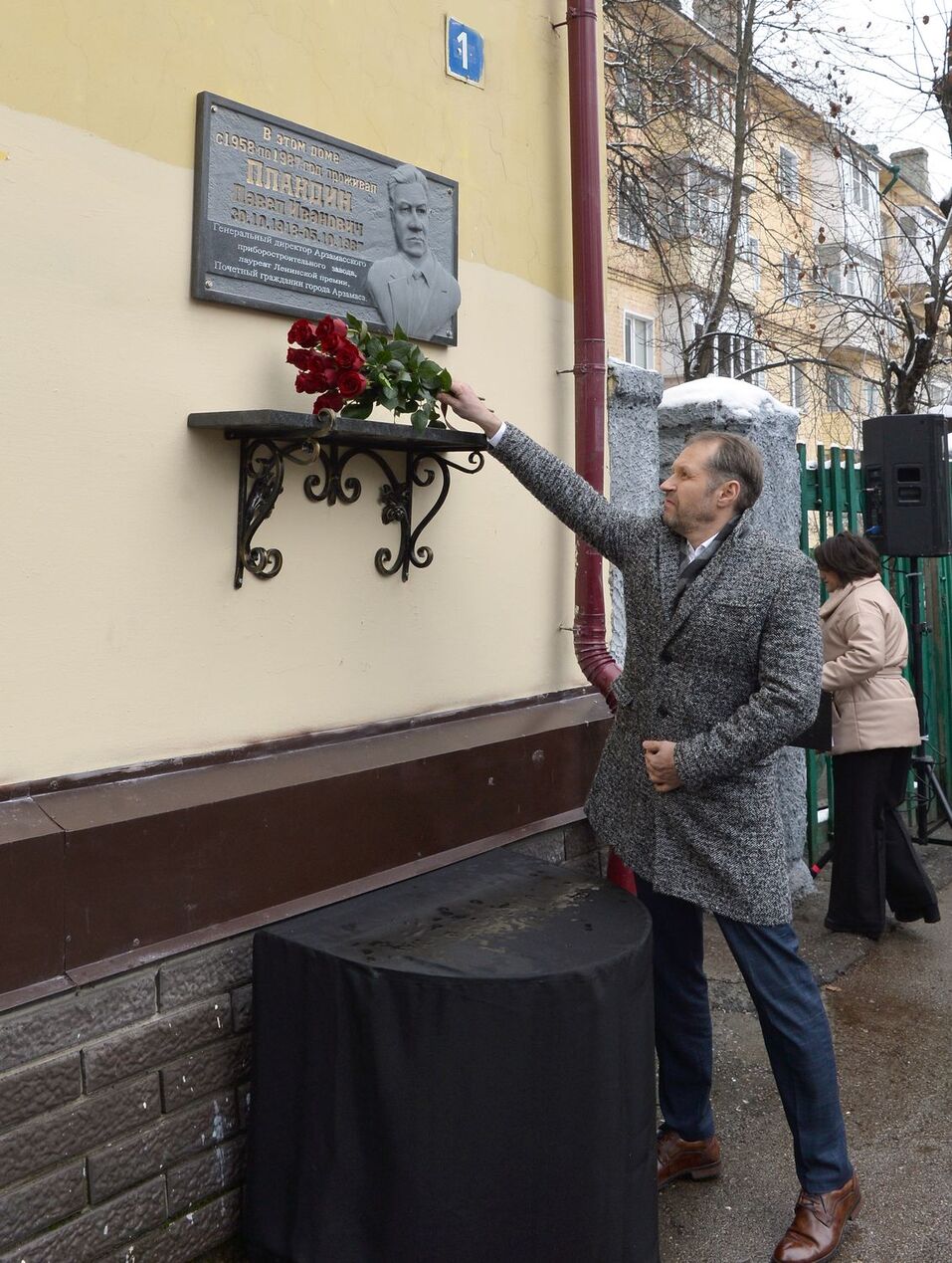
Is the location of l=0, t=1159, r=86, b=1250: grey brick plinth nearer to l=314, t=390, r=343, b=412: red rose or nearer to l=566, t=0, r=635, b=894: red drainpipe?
l=314, t=390, r=343, b=412: red rose

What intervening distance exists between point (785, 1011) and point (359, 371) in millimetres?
1803

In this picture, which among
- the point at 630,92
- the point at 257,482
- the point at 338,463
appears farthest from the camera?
the point at 630,92

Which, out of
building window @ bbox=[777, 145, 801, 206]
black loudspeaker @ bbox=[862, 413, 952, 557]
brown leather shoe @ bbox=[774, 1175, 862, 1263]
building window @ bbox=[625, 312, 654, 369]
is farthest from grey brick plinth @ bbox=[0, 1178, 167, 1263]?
building window @ bbox=[625, 312, 654, 369]

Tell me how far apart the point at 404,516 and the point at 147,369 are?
0.87m

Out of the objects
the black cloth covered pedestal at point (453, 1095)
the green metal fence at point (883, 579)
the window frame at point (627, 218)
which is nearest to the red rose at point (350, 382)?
the black cloth covered pedestal at point (453, 1095)

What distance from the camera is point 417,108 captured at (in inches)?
130

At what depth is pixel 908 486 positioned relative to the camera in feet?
19.0

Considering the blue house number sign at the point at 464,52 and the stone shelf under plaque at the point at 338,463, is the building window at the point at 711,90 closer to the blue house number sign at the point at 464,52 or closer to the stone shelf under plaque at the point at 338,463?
the blue house number sign at the point at 464,52

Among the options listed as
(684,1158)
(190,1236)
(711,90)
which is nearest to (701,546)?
(684,1158)

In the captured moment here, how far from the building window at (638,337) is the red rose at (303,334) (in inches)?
668

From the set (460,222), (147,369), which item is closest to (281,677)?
(147,369)

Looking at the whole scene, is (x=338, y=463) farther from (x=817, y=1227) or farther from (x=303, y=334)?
(x=817, y=1227)

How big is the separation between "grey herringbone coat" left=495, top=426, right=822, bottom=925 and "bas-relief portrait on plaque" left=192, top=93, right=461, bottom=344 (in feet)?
1.69

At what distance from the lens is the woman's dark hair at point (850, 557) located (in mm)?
5180
